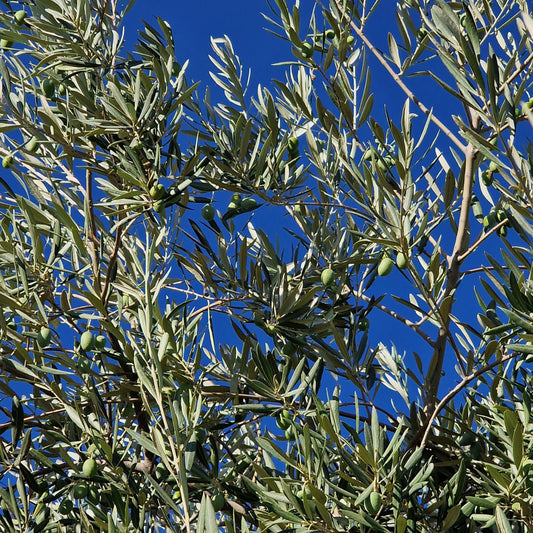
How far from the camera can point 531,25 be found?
1405 millimetres

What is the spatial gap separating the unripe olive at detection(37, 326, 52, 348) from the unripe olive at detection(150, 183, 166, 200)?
50 cm

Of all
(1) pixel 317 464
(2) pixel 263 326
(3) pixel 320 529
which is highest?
(2) pixel 263 326

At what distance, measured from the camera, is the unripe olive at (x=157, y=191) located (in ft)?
7.63

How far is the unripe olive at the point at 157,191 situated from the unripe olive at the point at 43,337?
1.64 feet

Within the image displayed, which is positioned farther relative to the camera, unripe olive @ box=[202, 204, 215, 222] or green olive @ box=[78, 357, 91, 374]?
unripe olive @ box=[202, 204, 215, 222]

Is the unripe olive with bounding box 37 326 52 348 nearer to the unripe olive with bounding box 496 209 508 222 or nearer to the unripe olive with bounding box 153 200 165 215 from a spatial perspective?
the unripe olive with bounding box 153 200 165 215

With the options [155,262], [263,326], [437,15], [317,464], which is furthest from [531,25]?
[155,262]

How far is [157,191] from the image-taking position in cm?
233

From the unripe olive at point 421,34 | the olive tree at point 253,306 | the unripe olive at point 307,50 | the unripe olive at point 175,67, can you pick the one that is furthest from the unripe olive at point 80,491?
the unripe olive at point 421,34

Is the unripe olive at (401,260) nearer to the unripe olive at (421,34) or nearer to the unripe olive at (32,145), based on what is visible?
the unripe olive at (32,145)

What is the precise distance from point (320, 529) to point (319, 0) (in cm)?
216

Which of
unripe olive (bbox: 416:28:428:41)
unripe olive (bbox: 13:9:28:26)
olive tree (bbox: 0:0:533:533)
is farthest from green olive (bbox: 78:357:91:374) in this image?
A: unripe olive (bbox: 416:28:428:41)

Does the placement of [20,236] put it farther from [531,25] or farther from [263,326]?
[531,25]

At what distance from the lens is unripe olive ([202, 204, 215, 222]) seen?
2688mm
